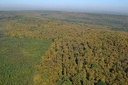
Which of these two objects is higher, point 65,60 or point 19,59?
point 19,59

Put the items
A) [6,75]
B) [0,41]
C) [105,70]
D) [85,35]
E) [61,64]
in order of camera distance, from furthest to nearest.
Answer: [85,35]
[0,41]
[61,64]
[105,70]
[6,75]

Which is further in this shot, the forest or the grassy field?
the forest

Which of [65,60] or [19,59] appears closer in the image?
[19,59]

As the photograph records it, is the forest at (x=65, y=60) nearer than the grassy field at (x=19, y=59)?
No

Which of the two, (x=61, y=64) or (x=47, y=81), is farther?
(x=61, y=64)

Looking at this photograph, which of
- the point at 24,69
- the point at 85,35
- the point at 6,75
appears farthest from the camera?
the point at 85,35

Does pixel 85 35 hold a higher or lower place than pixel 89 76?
higher

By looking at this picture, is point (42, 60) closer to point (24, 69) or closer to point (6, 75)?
point (24, 69)

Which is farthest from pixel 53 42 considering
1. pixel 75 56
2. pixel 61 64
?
pixel 61 64
